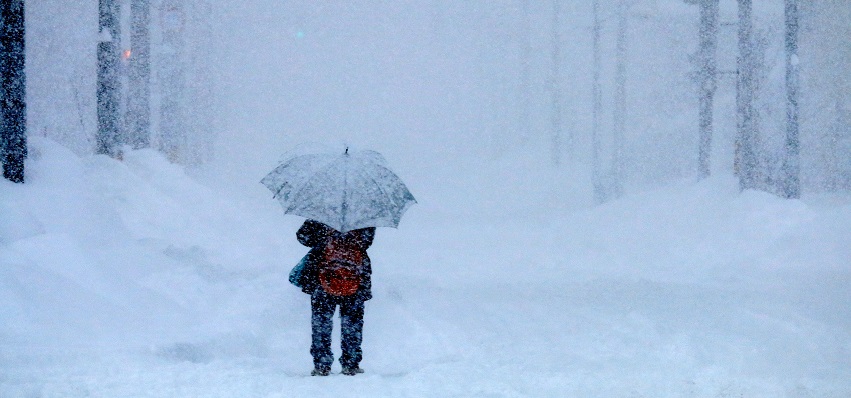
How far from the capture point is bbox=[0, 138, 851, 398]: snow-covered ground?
6016 millimetres

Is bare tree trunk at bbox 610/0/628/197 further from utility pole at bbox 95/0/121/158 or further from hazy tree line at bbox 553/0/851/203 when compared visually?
utility pole at bbox 95/0/121/158

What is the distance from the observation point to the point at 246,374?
6102 mm

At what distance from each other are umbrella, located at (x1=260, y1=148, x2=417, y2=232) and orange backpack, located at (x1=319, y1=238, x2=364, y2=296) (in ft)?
1.19

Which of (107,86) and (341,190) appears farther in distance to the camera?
(107,86)

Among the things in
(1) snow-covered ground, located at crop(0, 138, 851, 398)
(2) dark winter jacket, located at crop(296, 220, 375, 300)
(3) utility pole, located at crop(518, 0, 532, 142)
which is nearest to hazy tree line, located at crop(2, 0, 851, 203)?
(1) snow-covered ground, located at crop(0, 138, 851, 398)

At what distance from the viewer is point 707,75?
56.9ft

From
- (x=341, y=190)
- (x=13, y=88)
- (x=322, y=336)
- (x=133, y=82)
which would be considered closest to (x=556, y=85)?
(x=133, y=82)

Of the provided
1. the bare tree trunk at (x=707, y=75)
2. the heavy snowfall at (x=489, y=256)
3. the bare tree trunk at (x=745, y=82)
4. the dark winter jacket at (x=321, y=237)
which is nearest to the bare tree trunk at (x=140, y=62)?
the heavy snowfall at (x=489, y=256)

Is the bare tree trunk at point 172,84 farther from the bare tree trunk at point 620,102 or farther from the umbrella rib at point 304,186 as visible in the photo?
the umbrella rib at point 304,186

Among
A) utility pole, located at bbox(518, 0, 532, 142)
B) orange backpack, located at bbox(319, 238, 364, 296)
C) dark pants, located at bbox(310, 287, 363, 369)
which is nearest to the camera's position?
orange backpack, located at bbox(319, 238, 364, 296)

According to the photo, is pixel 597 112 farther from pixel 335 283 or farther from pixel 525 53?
pixel 335 283

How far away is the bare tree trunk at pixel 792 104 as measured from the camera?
14953 millimetres

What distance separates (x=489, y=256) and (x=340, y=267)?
8298mm

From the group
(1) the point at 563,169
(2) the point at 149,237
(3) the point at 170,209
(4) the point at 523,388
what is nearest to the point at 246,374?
(4) the point at 523,388
